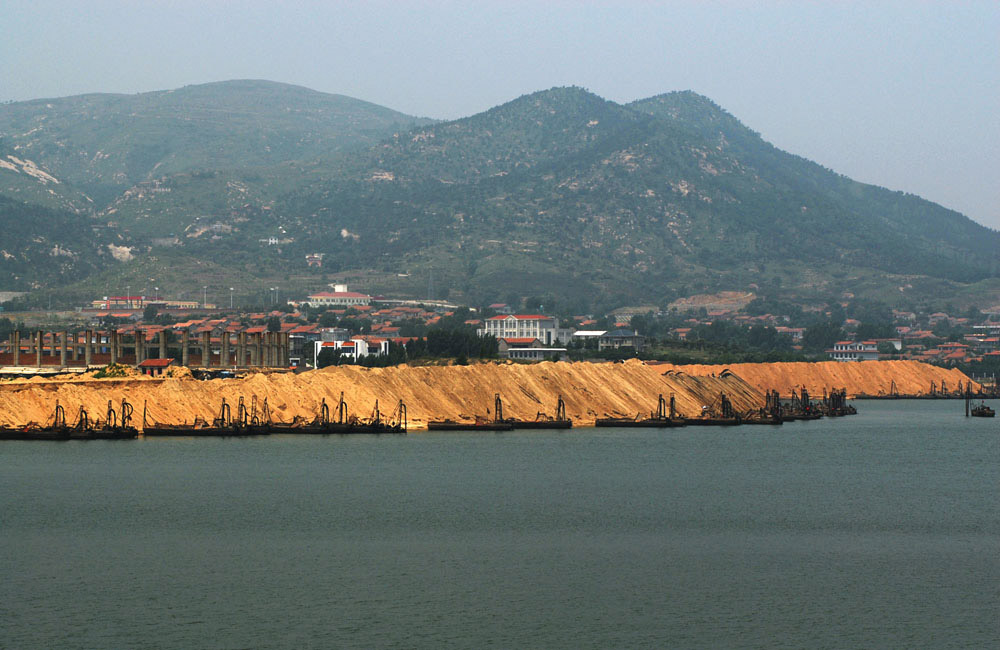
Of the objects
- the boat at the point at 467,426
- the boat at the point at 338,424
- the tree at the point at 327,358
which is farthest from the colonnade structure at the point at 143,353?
the boat at the point at 467,426

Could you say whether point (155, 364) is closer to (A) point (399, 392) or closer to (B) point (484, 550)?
(A) point (399, 392)

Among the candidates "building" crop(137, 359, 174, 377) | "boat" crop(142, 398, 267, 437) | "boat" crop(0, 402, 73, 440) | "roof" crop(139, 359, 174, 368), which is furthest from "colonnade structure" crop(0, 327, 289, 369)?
"boat" crop(0, 402, 73, 440)

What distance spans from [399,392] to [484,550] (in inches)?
2503

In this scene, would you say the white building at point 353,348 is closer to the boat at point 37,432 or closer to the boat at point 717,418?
the boat at point 717,418

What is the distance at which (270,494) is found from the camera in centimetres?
6431

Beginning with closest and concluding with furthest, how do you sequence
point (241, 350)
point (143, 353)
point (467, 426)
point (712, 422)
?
1. point (467, 426)
2. point (712, 422)
3. point (143, 353)
4. point (241, 350)

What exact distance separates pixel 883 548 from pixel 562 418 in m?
64.6

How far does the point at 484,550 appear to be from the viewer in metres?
49.8

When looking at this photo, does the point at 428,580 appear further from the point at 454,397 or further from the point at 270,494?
the point at 454,397

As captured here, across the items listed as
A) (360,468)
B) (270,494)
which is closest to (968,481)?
(360,468)

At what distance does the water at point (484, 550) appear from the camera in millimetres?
38031

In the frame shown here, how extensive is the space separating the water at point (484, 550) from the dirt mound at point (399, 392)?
35.3 ft

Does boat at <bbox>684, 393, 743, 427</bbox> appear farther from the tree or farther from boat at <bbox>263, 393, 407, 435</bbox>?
the tree

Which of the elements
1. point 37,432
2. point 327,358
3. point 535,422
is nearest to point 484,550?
point 37,432
